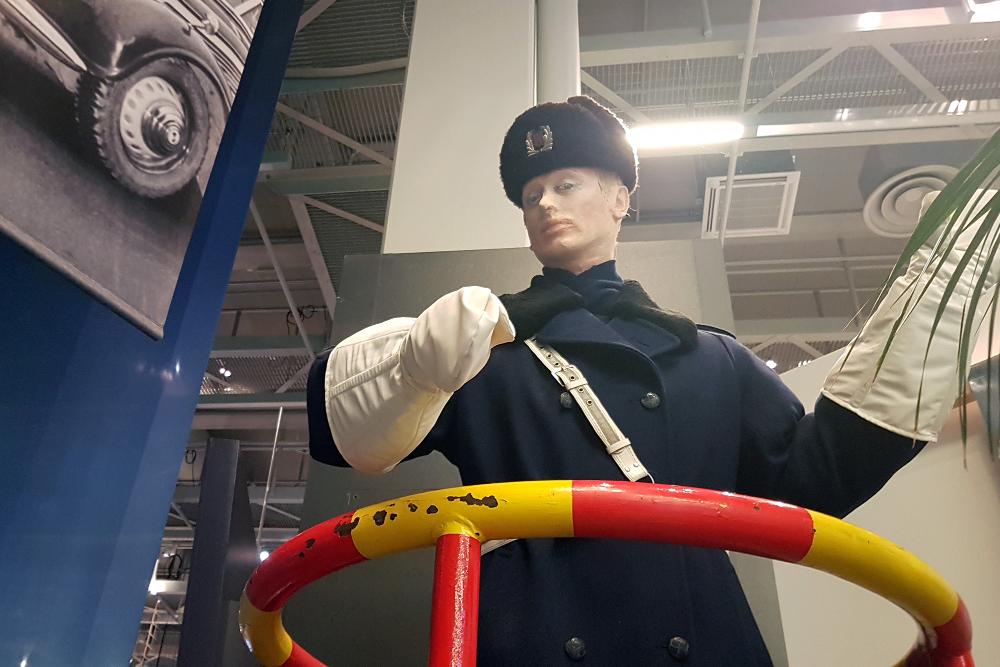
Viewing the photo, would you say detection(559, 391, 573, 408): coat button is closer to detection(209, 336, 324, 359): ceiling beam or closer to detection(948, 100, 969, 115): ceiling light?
detection(948, 100, 969, 115): ceiling light

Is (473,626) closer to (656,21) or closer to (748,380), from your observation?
(748,380)

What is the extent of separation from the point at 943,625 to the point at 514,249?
110 cm

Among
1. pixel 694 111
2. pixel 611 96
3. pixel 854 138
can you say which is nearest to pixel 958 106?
pixel 854 138

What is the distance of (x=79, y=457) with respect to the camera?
147 centimetres

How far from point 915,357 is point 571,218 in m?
0.53

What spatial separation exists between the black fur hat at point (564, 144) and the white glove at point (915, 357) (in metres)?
0.52

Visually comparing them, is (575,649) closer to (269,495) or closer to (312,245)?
(312,245)

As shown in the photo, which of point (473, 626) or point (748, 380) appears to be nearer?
point (473, 626)

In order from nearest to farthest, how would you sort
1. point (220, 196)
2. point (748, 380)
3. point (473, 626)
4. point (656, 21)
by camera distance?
1. point (473, 626)
2. point (748, 380)
3. point (220, 196)
4. point (656, 21)

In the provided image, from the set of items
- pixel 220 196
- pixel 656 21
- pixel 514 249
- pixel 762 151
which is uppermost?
pixel 656 21

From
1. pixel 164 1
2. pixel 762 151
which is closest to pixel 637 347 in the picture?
pixel 164 1

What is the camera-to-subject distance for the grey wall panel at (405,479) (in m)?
1.31

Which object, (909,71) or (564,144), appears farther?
(909,71)

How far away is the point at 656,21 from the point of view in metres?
Result: 4.33
